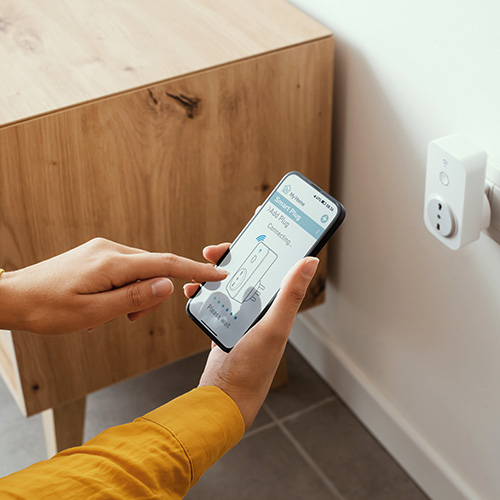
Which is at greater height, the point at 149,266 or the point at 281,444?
the point at 149,266

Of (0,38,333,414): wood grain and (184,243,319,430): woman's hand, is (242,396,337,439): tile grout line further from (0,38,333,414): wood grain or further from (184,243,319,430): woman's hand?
(184,243,319,430): woman's hand

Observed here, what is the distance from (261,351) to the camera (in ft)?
2.10

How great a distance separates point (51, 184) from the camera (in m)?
0.86

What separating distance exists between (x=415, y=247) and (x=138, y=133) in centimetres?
37

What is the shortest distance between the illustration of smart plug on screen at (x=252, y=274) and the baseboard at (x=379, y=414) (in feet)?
1.59

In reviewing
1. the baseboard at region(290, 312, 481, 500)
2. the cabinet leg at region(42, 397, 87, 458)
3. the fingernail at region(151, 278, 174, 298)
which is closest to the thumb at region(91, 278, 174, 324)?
the fingernail at region(151, 278, 174, 298)

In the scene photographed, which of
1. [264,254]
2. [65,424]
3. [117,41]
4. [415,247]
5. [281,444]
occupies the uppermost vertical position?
[117,41]

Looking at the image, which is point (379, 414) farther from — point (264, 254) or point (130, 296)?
point (130, 296)

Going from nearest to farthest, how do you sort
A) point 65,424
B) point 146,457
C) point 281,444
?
point 146,457
point 65,424
point 281,444

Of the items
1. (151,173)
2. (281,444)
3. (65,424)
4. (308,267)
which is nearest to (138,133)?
(151,173)

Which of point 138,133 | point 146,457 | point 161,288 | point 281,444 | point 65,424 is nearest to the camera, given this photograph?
point 146,457

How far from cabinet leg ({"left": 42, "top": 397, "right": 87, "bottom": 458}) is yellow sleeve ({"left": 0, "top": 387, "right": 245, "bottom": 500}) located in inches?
20.9

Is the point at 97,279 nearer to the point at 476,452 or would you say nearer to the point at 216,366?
the point at 216,366

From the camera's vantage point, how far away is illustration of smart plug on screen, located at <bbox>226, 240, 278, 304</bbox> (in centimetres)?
74
